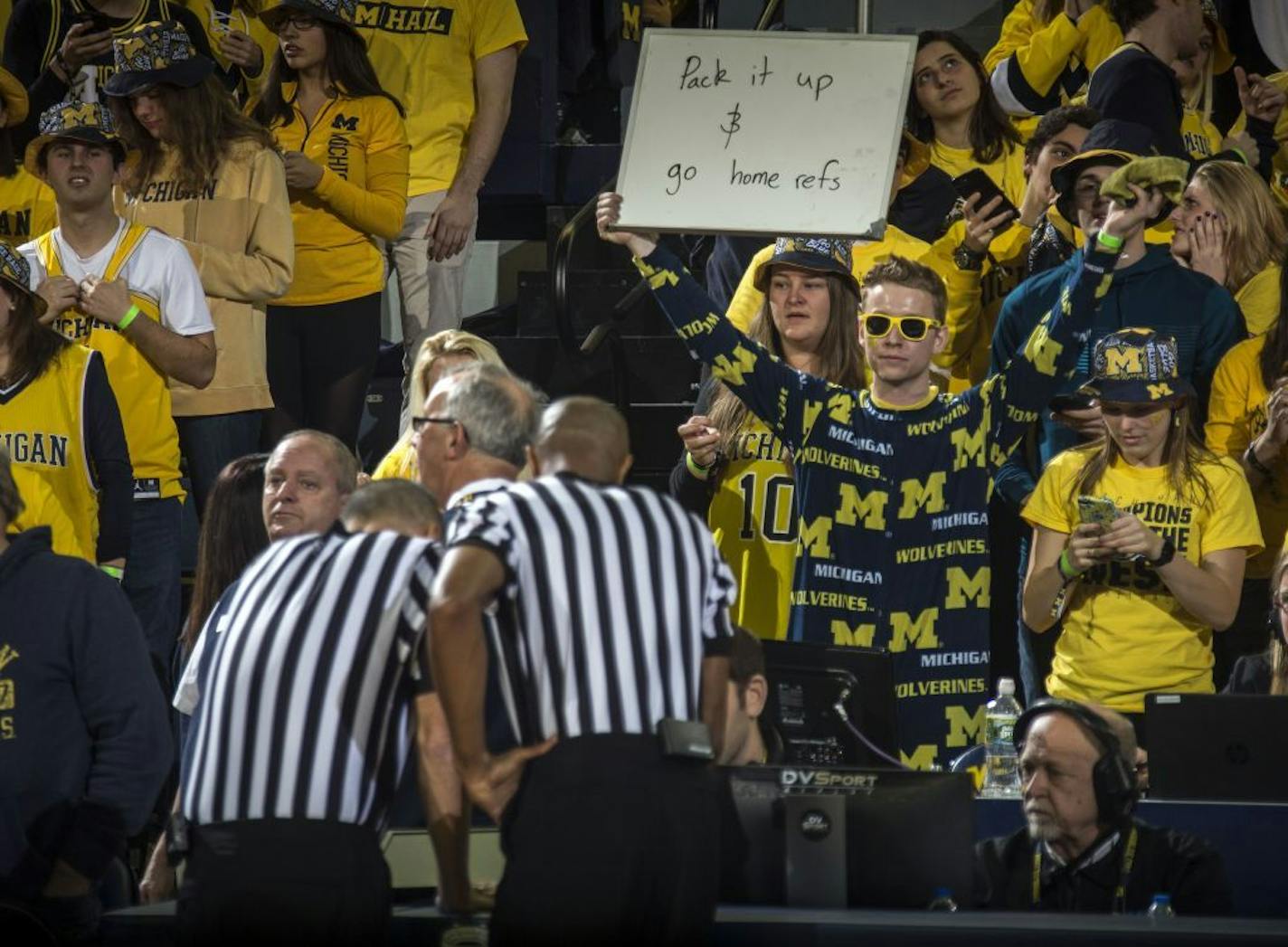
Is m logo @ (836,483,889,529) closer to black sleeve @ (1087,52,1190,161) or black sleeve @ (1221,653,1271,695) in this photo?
black sleeve @ (1221,653,1271,695)

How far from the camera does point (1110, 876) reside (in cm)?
534

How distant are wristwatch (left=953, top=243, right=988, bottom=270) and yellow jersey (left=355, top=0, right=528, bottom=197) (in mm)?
2104

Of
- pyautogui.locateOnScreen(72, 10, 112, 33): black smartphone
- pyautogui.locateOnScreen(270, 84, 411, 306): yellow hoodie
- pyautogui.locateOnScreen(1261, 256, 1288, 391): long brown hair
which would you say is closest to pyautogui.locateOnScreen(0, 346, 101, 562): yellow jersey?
pyautogui.locateOnScreen(270, 84, 411, 306): yellow hoodie

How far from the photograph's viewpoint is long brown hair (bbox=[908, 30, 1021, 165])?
8406 millimetres

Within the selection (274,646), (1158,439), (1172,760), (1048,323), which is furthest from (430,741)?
(1158,439)

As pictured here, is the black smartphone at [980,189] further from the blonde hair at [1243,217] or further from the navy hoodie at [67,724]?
the navy hoodie at [67,724]

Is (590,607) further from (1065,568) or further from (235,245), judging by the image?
(235,245)

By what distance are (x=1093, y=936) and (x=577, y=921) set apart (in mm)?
999

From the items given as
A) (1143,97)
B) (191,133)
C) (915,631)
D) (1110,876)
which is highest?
(1143,97)

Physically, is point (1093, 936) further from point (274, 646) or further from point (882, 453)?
point (882, 453)

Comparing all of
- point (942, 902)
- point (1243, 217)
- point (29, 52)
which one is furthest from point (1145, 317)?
point (29, 52)

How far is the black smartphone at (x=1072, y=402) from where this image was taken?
275 inches

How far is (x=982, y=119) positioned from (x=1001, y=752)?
125 inches

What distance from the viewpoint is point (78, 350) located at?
22.4 feet
